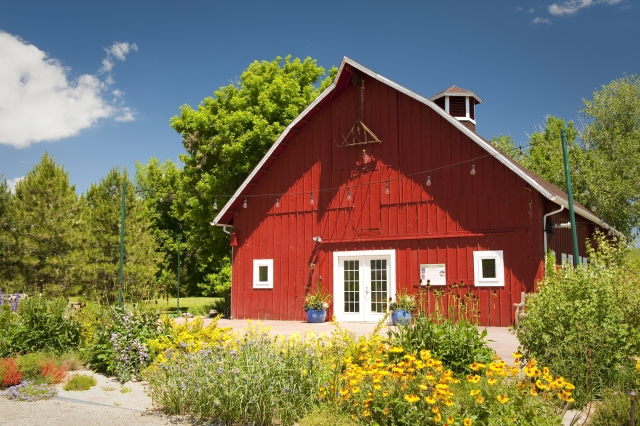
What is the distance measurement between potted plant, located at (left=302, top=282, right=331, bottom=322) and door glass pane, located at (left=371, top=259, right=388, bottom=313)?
137 cm

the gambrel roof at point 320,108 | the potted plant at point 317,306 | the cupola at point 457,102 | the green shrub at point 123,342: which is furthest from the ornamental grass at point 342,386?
the cupola at point 457,102

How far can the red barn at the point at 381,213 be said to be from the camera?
48.2 feet

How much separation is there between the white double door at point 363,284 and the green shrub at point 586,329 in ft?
29.6

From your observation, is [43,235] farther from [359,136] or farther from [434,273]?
[434,273]

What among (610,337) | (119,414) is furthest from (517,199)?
(119,414)

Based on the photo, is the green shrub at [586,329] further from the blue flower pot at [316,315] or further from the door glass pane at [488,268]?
the blue flower pot at [316,315]

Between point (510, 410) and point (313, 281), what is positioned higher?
point (313, 281)

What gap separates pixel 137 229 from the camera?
2288 cm

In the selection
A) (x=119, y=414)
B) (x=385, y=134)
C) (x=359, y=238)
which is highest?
(x=385, y=134)

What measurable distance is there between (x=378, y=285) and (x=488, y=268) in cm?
321

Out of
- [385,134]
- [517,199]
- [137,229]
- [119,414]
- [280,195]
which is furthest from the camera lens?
[137,229]

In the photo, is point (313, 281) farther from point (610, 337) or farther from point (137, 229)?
point (610, 337)

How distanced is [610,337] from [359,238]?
10.5 meters

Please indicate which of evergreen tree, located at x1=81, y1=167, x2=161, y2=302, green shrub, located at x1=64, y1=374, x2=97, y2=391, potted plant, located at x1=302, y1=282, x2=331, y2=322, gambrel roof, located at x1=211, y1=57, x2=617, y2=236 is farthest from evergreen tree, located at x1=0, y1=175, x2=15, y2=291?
green shrub, located at x1=64, y1=374, x2=97, y2=391
